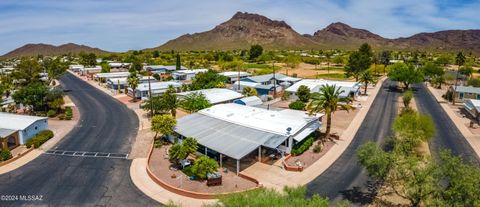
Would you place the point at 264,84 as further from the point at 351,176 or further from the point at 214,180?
the point at 214,180

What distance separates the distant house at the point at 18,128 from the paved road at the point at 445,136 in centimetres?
5041

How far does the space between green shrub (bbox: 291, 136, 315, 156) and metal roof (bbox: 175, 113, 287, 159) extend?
254 centimetres

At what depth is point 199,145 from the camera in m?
34.6

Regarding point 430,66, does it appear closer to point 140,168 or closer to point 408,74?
point 408,74

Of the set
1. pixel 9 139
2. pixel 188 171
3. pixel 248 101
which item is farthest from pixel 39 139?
pixel 248 101

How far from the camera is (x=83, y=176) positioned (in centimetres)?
3011

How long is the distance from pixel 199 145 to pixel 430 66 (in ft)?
307

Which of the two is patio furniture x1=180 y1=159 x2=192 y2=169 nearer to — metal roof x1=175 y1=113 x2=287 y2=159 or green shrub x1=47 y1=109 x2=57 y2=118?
metal roof x1=175 y1=113 x2=287 y2=159

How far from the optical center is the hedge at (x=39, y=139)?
1507 inches

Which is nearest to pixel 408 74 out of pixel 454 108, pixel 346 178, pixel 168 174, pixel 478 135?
pixel 454 108

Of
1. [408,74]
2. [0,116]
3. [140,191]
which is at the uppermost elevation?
[408,74]

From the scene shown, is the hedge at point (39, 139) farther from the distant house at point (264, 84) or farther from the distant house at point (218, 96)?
the distant house at point (264, 84)

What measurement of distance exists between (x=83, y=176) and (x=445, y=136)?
150ft

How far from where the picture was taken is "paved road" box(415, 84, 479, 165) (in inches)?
1451
